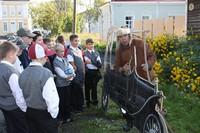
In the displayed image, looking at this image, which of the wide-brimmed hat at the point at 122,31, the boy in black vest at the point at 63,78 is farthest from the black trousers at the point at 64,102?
the wide-brimmed hat at the point at 122,31

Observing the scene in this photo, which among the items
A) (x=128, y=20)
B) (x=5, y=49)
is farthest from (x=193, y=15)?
(x=128, y=20)

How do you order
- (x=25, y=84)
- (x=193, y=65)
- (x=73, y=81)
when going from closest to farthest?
(x=25, y=84) → (x=73, y=81) → (x=193, y=65)

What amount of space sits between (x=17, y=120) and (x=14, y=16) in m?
69.6

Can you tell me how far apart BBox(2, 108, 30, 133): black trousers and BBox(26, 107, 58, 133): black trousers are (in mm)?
309

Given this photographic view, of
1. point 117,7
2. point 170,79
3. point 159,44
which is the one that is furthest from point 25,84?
point 117,7

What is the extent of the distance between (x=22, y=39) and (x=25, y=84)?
180cm

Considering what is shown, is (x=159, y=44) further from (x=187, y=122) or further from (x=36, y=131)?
(x=36, y=131)

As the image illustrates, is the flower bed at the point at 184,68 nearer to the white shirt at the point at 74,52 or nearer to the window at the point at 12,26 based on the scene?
the white shirt at the point at 74,52

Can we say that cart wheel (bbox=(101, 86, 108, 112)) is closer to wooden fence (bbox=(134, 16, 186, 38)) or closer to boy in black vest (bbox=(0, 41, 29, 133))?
boy in black vest (bbox=(0, 41, 29, 133))

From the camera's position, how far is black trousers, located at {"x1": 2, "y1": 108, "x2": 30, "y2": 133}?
4.25m

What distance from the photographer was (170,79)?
8.51m

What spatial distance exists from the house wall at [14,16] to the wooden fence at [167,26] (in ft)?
172

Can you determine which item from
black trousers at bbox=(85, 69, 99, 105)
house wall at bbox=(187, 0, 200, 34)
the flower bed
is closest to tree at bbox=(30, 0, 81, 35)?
house wall at bbox=(187, 0, 200, 34)

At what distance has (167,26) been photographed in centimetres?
1789
